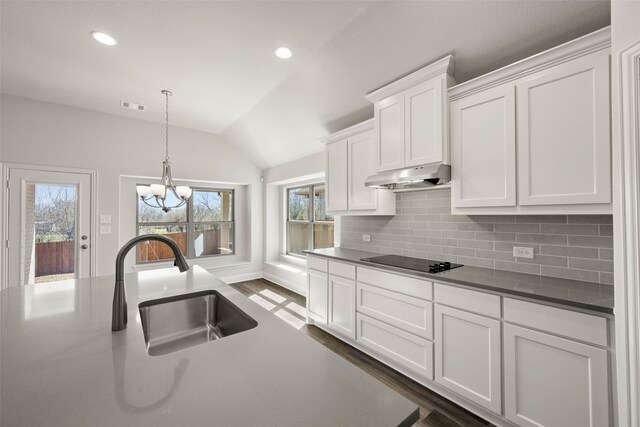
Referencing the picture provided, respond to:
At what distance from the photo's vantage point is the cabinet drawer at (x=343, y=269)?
267 cm

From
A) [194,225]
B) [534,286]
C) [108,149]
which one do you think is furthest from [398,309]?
[108,149]

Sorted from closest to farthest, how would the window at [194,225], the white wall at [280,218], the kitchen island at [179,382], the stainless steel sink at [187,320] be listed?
the kitchen island at [179,382]
the stainless steel sink at [187,320]
the white wall at [280,218]
the window at [194,225]

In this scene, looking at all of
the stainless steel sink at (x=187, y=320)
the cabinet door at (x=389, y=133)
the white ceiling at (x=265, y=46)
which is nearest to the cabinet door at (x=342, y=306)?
the cabinet door at (x=389, y=133)

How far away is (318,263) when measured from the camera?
312cm

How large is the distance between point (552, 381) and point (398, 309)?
1.00m

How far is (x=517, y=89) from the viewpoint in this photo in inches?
69.3

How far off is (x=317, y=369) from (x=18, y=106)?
4.89 metres

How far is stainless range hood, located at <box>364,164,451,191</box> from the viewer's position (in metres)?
2.05

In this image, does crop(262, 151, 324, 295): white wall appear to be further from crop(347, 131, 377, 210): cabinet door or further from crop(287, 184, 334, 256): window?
crop(347, 131, 377, 210): cabinet door

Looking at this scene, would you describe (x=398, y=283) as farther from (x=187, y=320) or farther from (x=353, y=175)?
(x=187, y=320)

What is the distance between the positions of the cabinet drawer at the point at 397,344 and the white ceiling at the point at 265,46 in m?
2.21

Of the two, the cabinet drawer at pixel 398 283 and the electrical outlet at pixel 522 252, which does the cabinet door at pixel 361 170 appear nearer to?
the cabinet drawer at pixel 398 283

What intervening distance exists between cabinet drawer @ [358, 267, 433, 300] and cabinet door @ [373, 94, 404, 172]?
0.98 meters

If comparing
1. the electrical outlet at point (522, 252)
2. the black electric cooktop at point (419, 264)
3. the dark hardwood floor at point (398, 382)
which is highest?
the electrical outlet at point (522, 252)
